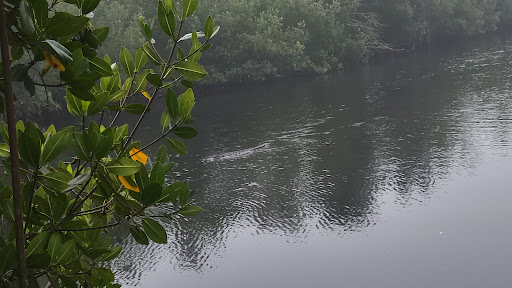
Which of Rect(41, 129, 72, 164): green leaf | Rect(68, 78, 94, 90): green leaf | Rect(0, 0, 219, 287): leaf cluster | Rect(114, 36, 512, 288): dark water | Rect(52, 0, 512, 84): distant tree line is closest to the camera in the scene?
Rect(0, 0, 219, 287): leaf cluster

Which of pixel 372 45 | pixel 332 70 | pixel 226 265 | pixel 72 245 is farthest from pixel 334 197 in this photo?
pixel 372 45

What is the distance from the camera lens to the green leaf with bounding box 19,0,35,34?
4.15 feet

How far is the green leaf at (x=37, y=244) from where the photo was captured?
1.56 metres

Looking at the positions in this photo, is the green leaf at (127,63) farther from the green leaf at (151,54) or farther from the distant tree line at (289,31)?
the distant tree line at (289,31)

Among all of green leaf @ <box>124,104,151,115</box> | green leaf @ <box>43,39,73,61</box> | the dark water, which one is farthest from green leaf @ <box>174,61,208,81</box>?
the dark water

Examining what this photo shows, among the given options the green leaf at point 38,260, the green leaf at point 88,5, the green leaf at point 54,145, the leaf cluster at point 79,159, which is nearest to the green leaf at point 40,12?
the leaf cluster at point 79,159

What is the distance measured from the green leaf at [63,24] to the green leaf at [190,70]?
0.63 metres

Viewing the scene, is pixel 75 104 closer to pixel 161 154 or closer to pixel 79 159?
pixel 79 159

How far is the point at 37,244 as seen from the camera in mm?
1568

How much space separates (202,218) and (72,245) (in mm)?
12828

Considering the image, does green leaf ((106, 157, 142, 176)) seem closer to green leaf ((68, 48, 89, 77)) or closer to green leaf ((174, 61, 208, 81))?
green leaf ((68, 48, 89, 77))

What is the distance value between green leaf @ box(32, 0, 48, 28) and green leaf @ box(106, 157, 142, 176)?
474 mm

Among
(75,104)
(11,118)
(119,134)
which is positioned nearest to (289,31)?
(119,134)

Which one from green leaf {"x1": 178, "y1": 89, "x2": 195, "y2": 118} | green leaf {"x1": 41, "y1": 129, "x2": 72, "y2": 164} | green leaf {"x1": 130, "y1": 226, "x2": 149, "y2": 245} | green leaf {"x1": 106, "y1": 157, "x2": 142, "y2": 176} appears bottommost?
green leaf {"x1": 130, "y1": 226, "x2": 149, "y2": 245}
